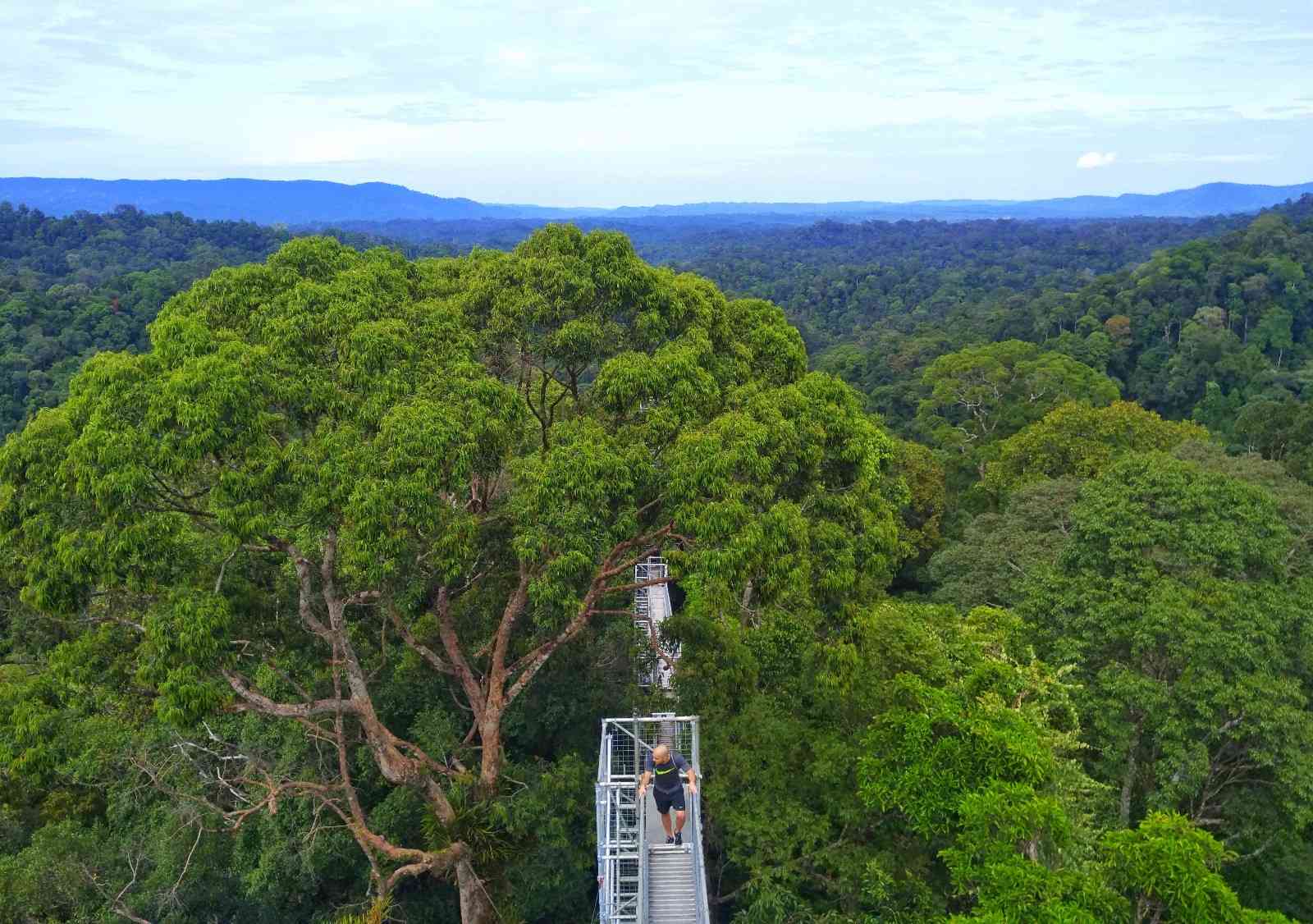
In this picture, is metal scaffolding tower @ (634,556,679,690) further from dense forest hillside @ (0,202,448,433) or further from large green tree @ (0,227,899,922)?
dense forest hillside @ (0,202,448,433)

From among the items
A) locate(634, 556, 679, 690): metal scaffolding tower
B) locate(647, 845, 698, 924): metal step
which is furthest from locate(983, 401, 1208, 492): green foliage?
locate(647, 845, 698, 924): metal step

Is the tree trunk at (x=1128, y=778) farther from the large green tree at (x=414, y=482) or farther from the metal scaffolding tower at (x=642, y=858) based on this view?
the metal scaffolding tower at (x=642, y=858)

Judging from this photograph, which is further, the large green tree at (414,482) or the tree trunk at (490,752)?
the tree trunk at (490,752)

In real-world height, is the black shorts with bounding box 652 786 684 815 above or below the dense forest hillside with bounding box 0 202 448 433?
below

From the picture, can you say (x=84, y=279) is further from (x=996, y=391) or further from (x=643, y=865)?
(x=643, y=865)

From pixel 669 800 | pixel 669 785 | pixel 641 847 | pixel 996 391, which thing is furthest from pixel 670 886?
pixel 996 391

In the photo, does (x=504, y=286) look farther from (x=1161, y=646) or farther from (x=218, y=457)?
(x=1161, y=646)

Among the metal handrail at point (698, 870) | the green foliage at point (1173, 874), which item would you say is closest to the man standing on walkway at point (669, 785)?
the metal handrail at point (698, 870)

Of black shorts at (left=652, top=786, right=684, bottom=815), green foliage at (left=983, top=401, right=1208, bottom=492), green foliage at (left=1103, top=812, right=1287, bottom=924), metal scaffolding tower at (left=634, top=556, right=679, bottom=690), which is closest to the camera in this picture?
green foliage at (left=1103, top=812, right=1287, bottom=924)
